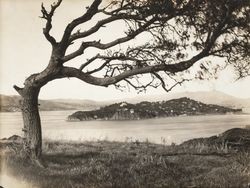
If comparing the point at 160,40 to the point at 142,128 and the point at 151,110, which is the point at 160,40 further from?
the point at 142,128

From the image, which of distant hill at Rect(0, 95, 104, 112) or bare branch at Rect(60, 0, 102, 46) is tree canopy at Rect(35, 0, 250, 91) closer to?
bare branch at Rect(60, 0, 102, 46)

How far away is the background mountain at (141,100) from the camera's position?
3.27 m

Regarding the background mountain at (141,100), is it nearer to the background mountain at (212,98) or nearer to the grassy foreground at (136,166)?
the background mountain at (212,98)

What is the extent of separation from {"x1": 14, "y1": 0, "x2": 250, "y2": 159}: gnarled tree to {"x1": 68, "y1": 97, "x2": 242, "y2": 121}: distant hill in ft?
0.36

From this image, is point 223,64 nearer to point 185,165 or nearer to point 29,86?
point 185,165

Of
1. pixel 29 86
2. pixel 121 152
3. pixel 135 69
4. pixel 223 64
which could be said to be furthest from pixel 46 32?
pixel 223 64

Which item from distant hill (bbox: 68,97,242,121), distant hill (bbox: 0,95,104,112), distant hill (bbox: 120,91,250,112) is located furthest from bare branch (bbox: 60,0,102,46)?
distant hill (bbox: 120,91,250,112)

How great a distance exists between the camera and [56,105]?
11.1 ft

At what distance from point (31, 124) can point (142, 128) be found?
26.5 inches

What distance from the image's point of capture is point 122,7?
3326 mm

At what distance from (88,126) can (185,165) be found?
61 cm

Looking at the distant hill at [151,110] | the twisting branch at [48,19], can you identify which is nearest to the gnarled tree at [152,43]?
the twisting branch at [48,19]

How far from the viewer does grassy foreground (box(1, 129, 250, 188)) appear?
322 centimetres

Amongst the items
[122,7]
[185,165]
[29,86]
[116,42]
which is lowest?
[185,165]
